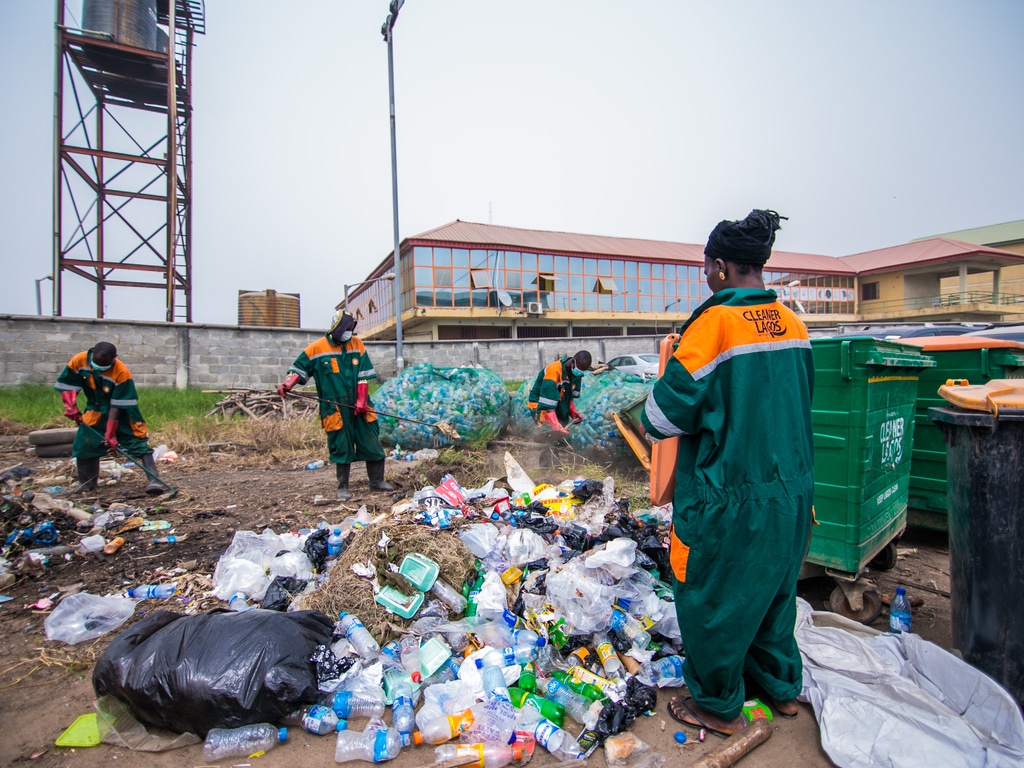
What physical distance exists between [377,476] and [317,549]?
80.9 inches

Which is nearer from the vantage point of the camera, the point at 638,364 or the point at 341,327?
the point at 341,327

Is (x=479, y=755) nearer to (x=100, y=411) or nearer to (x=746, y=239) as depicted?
(x=746, y=239)

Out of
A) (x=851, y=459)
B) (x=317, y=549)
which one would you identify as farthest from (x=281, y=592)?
(x=851, y=459)

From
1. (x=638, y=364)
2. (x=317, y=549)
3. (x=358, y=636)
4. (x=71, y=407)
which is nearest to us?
(x=358, y=636)

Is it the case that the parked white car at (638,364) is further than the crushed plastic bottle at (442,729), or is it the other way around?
the parked white car at (638,364)

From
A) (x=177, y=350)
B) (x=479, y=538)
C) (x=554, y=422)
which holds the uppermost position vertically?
(x=177, y=350)

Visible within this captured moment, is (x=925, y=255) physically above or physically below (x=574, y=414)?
above

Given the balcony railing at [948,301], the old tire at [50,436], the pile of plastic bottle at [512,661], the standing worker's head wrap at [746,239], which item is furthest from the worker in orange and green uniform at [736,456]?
the balcony railing at [948,301]

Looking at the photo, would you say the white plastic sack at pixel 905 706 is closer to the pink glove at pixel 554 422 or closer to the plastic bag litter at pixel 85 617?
the plastic bag litter at pixel 85 617

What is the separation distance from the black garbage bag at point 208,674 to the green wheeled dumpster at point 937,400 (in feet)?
13.1

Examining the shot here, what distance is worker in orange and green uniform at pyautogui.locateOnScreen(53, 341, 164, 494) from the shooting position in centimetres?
531

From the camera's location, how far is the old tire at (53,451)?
283 inches

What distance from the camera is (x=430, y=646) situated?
2.44 meters

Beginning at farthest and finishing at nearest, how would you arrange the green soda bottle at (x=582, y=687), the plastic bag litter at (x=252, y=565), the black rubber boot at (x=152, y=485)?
1. the black rubber boot at (x=152, y=485)
2. the plastic bag litter at (x=252, y=565)
3. the green soda bottle at (x=582, y=687)
